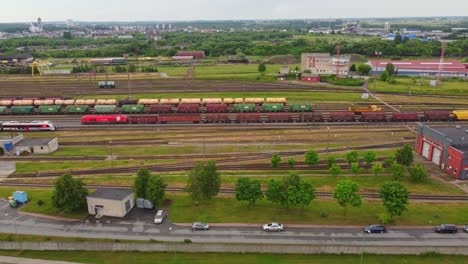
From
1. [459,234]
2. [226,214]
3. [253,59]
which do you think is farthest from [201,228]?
[253,59]

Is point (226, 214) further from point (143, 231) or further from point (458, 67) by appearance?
point (458, 67)

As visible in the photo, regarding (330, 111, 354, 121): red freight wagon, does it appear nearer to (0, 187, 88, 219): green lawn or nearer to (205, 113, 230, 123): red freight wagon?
(205, 113, 230, 123): red freight wagon

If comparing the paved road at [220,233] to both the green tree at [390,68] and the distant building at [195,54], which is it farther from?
the distant building at [195,54]

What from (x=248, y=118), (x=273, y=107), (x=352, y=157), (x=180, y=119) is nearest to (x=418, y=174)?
(x=352, y=157)

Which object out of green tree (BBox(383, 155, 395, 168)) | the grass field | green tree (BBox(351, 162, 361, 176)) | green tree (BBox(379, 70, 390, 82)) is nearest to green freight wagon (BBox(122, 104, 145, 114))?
the grass field

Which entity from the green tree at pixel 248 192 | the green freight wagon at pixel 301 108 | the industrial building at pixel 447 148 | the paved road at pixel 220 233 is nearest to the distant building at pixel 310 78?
the green freight wagon at pixel 301 108

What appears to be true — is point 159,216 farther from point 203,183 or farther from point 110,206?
point 203,183
